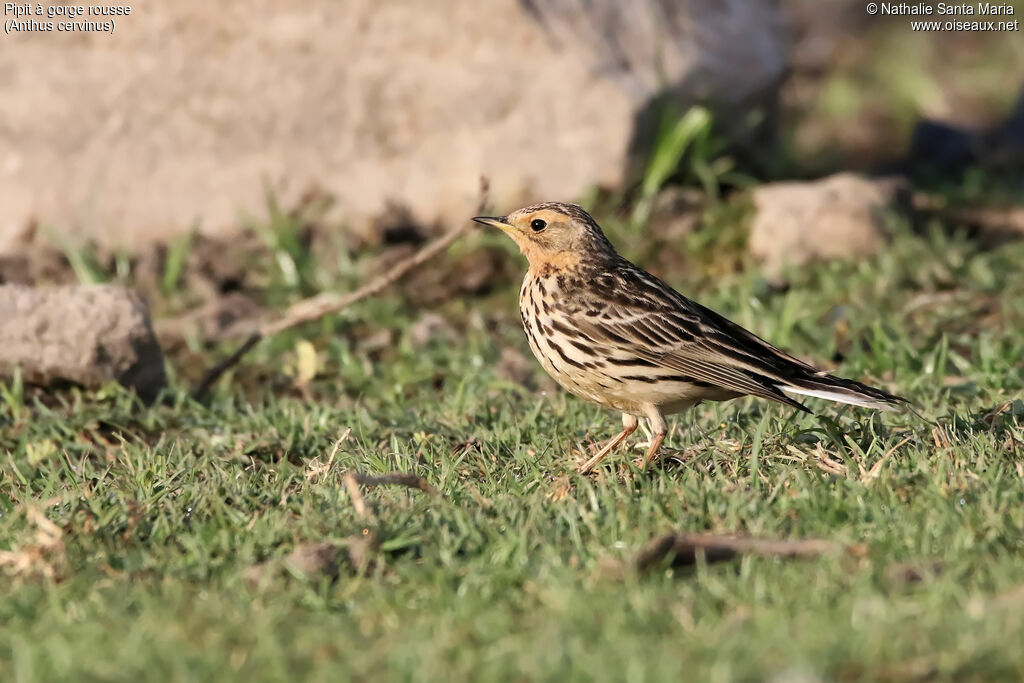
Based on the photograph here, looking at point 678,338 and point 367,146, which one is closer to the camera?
point 678,338

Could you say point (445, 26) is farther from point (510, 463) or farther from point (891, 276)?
point (510, 463)

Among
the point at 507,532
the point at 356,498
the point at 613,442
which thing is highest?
the point at 356,498

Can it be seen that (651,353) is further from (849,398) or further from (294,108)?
(294,108)

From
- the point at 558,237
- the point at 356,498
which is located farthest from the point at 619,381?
the point at 356,498

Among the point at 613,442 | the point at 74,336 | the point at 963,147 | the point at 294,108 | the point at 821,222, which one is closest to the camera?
the point at 613,442

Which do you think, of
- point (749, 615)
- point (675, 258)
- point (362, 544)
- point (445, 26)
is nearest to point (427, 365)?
point (675, 258)

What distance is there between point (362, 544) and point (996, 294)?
17.3 ft

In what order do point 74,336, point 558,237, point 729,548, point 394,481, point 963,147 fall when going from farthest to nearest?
point 963,147, point 74,336, point 558,237, point 394,481, point 729,548

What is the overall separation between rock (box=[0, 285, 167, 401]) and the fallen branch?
12.9ft

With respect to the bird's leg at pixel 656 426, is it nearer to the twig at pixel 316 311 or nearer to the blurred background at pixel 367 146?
the twig at pixel 316 311

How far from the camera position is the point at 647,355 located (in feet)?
19.0

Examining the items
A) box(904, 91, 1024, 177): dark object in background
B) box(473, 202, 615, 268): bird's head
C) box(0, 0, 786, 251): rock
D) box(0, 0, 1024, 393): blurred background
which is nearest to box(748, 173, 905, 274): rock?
box(0, 0, 1024, 393): blurred background

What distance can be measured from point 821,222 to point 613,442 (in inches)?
162

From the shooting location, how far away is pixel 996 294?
8.48m
